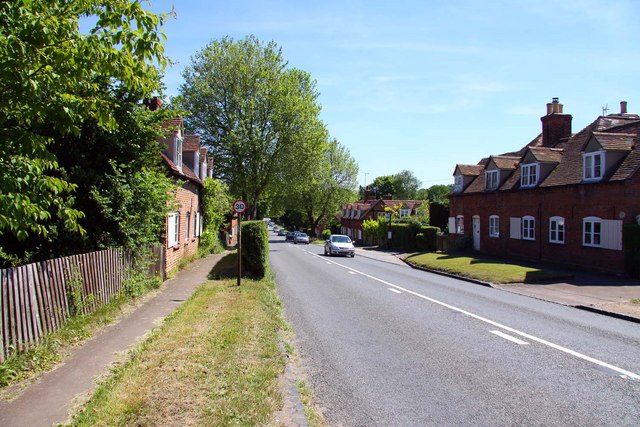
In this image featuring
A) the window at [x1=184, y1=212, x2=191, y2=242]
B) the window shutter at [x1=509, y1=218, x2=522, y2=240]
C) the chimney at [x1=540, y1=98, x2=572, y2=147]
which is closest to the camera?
the window at [x1=184, y1=212, x2=191, y2=242]

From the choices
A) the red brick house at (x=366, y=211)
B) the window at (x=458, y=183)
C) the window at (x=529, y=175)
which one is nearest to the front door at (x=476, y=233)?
the window at (x=458, y=183)

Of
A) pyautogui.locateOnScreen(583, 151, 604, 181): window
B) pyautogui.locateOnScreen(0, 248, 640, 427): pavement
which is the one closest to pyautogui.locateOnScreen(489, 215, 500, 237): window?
pyautogui.locateOnScreen(583, 151, 604, 181): window

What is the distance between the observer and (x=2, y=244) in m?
10.2

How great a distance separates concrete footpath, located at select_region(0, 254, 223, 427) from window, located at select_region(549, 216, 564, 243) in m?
20.2

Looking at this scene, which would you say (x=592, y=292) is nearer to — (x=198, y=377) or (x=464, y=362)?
(x=464, y=362)

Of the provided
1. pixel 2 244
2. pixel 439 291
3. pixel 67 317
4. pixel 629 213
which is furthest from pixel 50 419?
pixel 629 213

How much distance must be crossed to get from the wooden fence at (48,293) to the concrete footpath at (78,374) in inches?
26.1

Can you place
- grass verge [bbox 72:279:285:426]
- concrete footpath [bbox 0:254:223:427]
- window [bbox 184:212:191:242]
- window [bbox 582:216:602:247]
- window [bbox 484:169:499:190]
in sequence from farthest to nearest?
window [bbox 484:169:499:190] < window [bbox 184:212:191:242] < window [bbox 582:216:602:247] < concrete footpath [bbox 0:254:223:427] < grass verge [bbox 72:279:285:426]

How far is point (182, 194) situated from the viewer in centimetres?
2255

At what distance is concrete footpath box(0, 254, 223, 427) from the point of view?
5.21 m

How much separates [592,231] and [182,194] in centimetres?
1886

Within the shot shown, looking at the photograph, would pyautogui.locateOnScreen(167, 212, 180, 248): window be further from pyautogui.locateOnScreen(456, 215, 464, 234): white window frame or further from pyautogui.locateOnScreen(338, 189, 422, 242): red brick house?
pyautogui.locateOnScreen(338, 189, 422, 242): red brick house

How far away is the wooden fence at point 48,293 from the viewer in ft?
22.2

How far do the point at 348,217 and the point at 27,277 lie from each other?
75956mm
